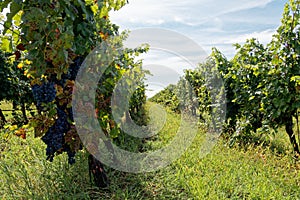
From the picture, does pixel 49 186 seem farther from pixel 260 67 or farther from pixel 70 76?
pixel 260 67

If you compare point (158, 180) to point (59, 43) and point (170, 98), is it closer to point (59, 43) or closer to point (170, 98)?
point (59, 43)

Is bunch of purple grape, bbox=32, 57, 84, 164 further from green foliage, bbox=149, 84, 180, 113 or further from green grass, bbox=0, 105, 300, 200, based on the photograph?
green foliage, bbox=149, 84, 180, 113

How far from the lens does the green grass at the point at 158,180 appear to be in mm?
3058

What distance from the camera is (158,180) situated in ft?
11.2

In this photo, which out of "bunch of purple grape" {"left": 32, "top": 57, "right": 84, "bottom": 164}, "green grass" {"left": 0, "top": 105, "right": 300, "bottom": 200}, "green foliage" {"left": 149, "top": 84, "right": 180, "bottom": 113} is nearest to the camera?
"bunch of purple grape" {"left": 32, "top": 57, "right": 84, "bottom": 164}

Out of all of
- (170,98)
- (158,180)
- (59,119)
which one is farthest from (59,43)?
(170,98)

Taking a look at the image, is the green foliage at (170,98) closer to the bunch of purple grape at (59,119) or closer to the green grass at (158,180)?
the green grass at (158,180)

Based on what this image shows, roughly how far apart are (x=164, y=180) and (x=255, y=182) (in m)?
1.07

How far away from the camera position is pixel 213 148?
197 inches

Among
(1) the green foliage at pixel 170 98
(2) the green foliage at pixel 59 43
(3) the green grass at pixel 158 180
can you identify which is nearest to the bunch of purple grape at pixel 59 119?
(2) the green foliage at pixel 59 43

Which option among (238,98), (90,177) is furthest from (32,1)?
(238,98)

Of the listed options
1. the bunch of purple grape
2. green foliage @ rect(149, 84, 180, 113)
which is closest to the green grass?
the bunch of purple grape

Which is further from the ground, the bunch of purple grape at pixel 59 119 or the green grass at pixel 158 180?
the bunch of purple grape at pixel 59 119

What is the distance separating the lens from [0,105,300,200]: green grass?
3.06 metres
